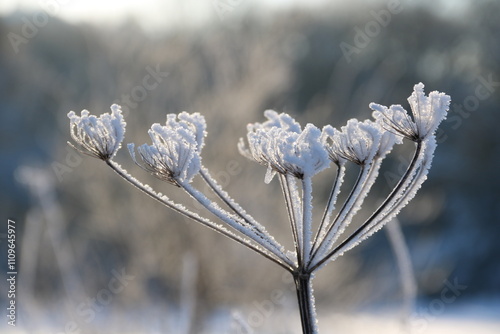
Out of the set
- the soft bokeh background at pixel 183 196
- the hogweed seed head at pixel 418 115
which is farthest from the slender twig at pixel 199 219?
the soft bokeh background at pixel 183 196

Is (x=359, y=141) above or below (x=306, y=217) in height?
above

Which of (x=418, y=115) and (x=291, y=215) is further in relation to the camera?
(x=291, y=215)

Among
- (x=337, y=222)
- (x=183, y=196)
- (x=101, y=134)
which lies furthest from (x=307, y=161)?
(x=183, y=196)

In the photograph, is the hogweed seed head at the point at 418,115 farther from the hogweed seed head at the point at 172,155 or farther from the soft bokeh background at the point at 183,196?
the soft bokeh background at the point at 183,196

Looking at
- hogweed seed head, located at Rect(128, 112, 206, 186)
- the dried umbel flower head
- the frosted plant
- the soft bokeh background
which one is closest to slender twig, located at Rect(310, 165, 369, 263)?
the frosted plant

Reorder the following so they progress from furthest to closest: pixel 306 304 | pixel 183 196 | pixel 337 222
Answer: pixel 183 196 → pixel 337 222 → pixel 306 304

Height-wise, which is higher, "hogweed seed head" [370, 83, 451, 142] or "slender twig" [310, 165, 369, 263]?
"hogweed seed head" [370, 83, 451, 142]

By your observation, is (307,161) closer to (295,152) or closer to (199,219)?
(295,152)

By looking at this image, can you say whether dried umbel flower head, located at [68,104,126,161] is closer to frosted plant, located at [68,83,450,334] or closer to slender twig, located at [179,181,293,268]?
frosted plant, located at [68,83,450,334]
